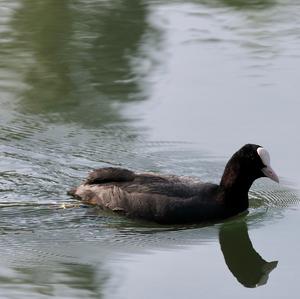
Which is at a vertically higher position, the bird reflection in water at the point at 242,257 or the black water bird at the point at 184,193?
the black water bird at the point at 184,193

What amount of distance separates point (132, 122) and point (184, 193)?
6.80ft

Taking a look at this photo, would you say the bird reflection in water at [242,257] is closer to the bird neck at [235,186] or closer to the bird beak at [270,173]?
the bird neck at [235,186]

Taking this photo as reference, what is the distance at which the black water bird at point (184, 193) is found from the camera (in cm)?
1034

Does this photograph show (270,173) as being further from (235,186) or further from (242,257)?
(242,257)

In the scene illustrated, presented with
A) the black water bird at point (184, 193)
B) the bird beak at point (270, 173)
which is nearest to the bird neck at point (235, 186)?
the black water bird at point (184, 193)

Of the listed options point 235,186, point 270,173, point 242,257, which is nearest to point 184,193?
point 235,186

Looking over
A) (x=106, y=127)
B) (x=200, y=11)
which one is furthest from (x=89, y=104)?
(x=200, y=11)

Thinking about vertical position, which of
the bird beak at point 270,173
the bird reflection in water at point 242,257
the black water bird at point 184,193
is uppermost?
the bird beak at point 270,173

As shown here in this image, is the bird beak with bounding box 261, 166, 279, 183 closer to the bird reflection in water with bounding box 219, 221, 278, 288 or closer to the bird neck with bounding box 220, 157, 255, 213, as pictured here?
the bird neck with bounding box 220, 157, 255, 213

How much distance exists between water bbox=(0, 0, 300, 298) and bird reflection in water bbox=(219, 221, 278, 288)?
1cm

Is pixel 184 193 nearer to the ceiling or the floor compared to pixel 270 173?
nearer to the floor

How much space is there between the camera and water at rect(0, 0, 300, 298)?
9.49 meters

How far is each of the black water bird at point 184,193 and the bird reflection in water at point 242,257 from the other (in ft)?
0.75

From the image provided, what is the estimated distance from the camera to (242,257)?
32.0ft
